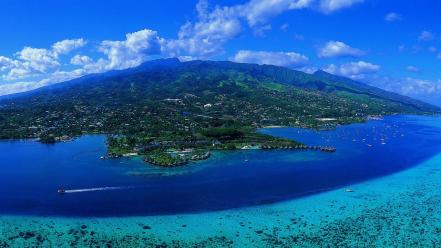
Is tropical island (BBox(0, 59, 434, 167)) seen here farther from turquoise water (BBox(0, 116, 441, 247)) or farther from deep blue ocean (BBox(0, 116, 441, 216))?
turquoise water (BBox(0, 116, 441, 247))

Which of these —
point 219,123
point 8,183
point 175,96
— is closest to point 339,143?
point 219,123

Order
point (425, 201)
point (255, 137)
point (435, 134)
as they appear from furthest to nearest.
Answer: point (435, 134) < point (255, 137) < point (425, 201)

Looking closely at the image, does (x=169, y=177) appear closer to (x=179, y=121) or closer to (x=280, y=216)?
(x=280, y=216)

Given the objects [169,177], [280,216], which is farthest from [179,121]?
[280,216]

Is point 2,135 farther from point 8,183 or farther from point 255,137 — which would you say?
point 255,137

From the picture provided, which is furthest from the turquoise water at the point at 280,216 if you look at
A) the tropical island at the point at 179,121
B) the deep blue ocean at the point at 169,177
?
the tropical island at the point at 179,121

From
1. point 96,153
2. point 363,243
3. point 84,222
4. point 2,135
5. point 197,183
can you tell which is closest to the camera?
point 363,243

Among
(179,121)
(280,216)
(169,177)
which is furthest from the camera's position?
(179,121)
